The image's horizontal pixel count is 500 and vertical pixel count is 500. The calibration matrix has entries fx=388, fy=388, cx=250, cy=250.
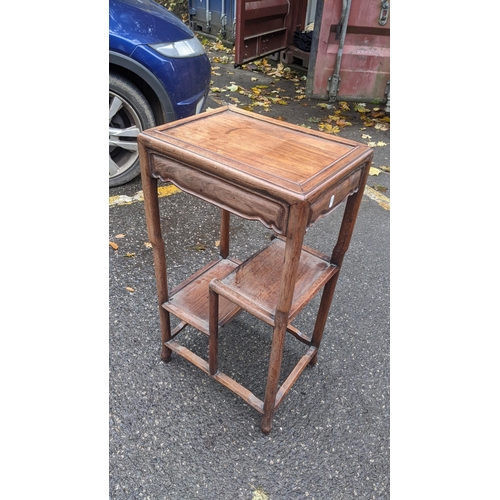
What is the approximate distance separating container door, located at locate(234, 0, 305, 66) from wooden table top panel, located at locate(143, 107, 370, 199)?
3.62 meters

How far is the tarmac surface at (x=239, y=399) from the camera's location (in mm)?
1539

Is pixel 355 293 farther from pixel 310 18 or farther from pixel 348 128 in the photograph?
pixel 310 18

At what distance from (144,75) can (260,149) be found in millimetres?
1780

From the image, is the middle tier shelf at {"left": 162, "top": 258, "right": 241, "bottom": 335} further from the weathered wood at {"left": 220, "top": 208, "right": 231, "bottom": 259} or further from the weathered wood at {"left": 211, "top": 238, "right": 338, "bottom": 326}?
the weathered wood at {"left": 211, "top": 238, "right": 338, "bottom": 326}

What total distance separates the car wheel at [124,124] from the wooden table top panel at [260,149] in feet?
4.85

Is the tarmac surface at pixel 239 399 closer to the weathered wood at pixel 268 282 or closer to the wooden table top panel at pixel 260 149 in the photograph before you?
the weathered wood at pixel 268 282

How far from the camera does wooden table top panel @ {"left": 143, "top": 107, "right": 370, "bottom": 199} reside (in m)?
1.17

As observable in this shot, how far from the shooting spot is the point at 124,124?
9.58 ft

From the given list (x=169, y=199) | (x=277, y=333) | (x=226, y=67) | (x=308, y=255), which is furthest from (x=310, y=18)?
(x=277, y=333)

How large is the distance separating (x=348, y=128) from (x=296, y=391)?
3.42m

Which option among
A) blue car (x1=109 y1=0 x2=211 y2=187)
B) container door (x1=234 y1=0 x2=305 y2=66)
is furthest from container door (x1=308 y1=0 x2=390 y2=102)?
blue car (x1=109 y1=0 x2=211 y2=187)

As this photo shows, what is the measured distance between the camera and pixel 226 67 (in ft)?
20.5

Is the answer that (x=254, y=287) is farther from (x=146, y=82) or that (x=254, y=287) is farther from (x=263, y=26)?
(x=263, y=26)

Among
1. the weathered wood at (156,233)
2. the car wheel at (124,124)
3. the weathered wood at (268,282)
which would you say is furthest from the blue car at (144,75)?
the weathered wood at (268,282)
